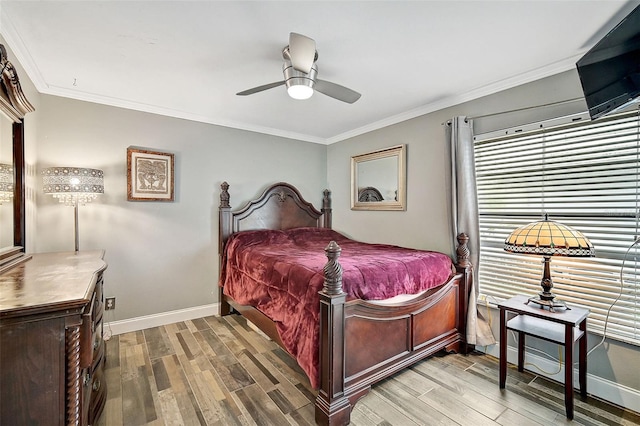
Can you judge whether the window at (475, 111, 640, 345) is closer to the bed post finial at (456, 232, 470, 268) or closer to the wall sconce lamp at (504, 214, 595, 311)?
the bed post finial at (456, 232, 470, 268)

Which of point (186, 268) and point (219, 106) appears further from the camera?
point (186, 268)

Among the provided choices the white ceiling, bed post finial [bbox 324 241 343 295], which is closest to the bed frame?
bed post finial [bbox 324 241 343 295]

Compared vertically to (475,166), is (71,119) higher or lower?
higher

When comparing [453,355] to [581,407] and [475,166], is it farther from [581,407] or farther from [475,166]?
[475,166]

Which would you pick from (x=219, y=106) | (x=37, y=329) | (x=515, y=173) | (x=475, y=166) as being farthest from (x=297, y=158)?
(x=37, y=329)

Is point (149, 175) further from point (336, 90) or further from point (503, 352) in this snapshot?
point (503, 352)

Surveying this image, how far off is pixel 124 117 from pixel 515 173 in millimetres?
3894

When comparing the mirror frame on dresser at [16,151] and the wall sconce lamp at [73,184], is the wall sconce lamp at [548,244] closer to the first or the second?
the mirror frame on dresser at [16,151]

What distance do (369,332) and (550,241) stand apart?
1347 mm

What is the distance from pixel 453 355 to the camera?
103 inches

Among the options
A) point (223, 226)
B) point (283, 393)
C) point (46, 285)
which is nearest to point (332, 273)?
point (283, 393)

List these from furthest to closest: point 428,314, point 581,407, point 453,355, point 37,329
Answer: point 453,355, point 428,314, point 581,407, point 37,329

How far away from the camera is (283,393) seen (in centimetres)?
206

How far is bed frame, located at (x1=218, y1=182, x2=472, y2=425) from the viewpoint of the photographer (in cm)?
176
